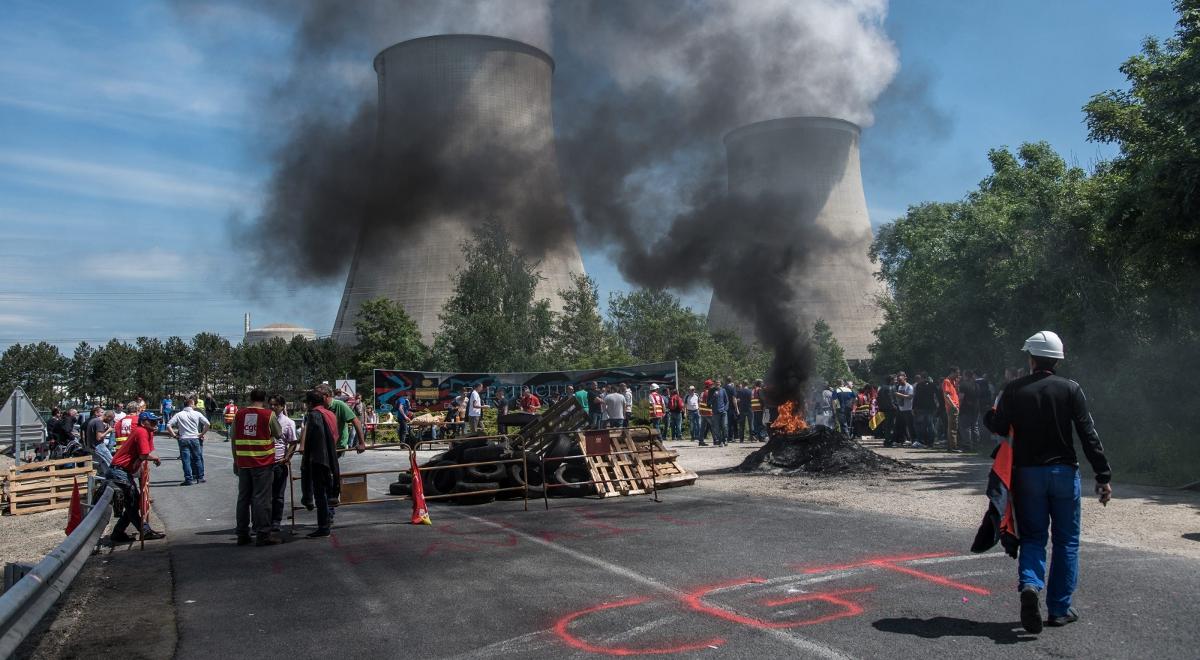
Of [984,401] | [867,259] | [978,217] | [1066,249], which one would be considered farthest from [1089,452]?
[867,259]

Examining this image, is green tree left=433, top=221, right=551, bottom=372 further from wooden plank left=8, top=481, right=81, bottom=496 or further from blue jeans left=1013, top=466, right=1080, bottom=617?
blue jeans left=1013, top=466, right=1080, bottom=617

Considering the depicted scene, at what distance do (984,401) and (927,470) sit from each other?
3496mm

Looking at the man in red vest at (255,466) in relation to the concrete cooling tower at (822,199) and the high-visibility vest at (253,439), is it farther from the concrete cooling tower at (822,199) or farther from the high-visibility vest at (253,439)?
the concrete cooling tower at (822,199)

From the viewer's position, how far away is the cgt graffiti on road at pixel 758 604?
4391 millimetres

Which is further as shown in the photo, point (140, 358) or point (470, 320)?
point (140, 358)

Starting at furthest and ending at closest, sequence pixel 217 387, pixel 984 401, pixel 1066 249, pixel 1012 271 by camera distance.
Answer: pixel 217 387, pixel 1012 271, pixel 1066 249, pixel 984 401

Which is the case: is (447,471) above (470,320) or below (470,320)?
below

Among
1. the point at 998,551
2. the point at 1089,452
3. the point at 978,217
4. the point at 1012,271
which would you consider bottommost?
the point at 998,551

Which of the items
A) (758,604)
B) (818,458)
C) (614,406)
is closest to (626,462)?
(818,458)

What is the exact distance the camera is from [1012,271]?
2002 centimetres

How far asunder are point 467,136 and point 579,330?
10244mm

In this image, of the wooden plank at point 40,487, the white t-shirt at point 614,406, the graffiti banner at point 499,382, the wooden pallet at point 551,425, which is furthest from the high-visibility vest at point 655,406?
the wooden plank at point 40,487

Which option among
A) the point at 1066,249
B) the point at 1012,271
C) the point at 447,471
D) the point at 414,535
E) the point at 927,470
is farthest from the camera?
the point at 1012,271

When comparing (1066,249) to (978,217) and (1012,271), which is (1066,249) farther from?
(978,217)
